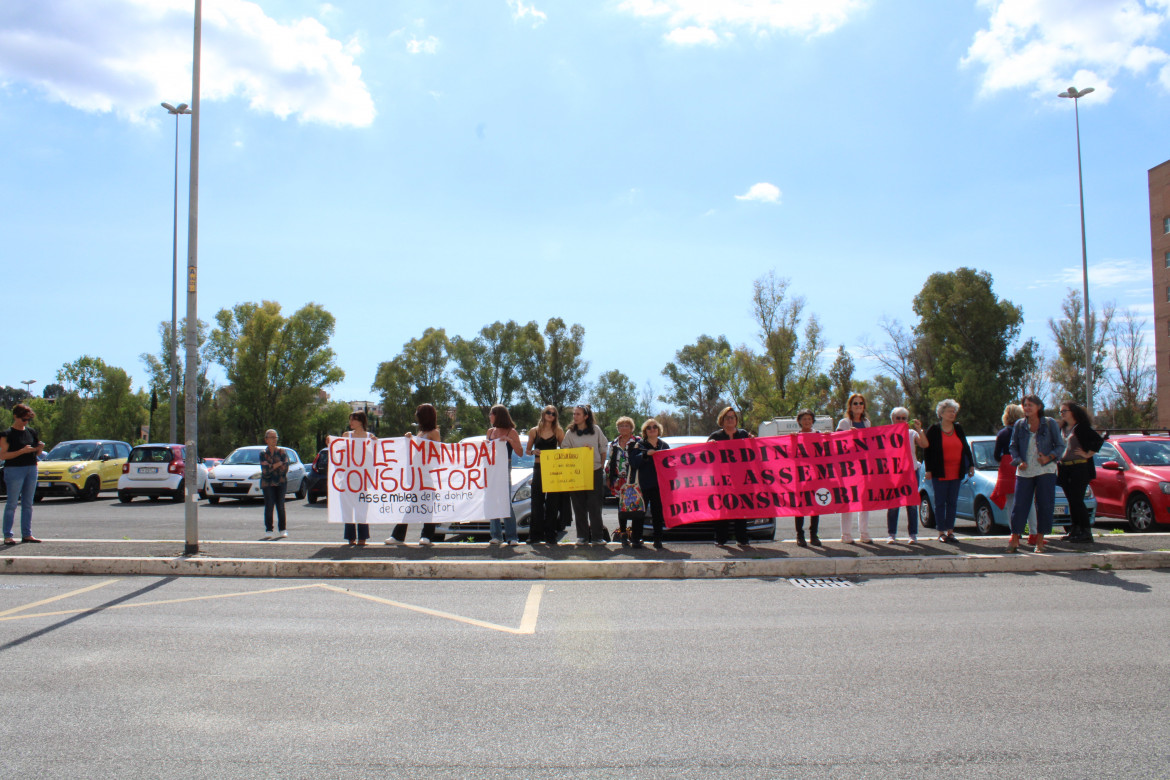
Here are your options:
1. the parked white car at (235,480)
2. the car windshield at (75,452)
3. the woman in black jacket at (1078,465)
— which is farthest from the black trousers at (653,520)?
the car windshield at (75,452)

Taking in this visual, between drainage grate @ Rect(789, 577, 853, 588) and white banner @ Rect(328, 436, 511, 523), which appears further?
white banner @ Rect(328, 436, 511, 523)

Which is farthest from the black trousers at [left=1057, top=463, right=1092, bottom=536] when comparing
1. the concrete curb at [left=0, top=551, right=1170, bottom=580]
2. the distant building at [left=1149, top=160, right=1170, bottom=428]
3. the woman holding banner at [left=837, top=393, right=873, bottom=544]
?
the distant building at [left=1149, top=160, right=1170, bottom=428]

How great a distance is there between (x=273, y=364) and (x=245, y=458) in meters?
42.4

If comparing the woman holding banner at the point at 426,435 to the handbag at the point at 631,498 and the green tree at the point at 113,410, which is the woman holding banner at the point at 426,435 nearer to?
the handbag at the point at 631,498

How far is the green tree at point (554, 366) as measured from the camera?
73812 millimetres

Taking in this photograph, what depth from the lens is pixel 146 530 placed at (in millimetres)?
14148

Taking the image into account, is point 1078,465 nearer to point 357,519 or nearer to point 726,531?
point 726,531

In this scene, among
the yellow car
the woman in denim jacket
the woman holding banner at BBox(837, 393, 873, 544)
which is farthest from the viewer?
the yellow car

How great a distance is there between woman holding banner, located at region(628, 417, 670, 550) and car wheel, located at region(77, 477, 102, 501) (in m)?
19.3

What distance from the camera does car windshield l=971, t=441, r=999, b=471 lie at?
42.1 feet

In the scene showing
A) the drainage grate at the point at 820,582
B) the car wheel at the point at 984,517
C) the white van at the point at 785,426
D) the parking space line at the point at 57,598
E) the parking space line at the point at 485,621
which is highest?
the white van at the point at 785,426

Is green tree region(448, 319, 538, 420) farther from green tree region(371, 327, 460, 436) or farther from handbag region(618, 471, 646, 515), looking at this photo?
handbag region(618, 471, 646, 515)

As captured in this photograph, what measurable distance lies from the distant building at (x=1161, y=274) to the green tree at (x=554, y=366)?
4515 cm

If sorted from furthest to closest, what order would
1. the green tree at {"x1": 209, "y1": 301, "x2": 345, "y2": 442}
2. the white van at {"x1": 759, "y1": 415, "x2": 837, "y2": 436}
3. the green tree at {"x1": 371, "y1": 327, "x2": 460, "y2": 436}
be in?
1. the green tree at {"x1": 371, "y1": 327, "x2": 460, "y2": 436}
2. the green tree at {"x1": 209, "y1": 301, "x2": 345, "y2": 442}
3. the white van at {"x1": 759, "y1": 415, "x2": 837, "y2": 436}
